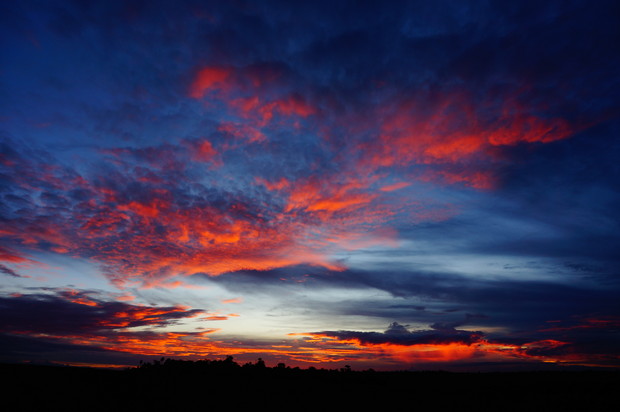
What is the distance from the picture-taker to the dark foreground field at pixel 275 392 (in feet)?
131

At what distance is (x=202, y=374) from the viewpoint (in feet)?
169

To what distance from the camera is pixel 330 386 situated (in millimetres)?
51281

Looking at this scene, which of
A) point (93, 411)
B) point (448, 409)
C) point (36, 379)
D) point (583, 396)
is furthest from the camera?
point (36, 379)

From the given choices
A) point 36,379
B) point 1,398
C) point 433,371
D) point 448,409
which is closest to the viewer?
point 448,409

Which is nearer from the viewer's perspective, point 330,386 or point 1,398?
point 1,398

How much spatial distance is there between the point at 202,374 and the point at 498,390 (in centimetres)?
4075

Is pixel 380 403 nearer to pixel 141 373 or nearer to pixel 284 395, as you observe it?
pixel 284 395

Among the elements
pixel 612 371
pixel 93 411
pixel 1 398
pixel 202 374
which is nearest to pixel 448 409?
pixel 202 374

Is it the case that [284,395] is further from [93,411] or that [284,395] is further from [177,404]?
[93,411]

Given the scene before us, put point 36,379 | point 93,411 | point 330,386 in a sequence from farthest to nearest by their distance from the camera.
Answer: point 36,379, point 330,386, point 93,411

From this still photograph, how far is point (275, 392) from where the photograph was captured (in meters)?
44.8

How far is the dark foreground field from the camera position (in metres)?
39.8

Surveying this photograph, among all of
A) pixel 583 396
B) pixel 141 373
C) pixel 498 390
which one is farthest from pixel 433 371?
pixel 141 373

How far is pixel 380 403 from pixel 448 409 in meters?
7.08
